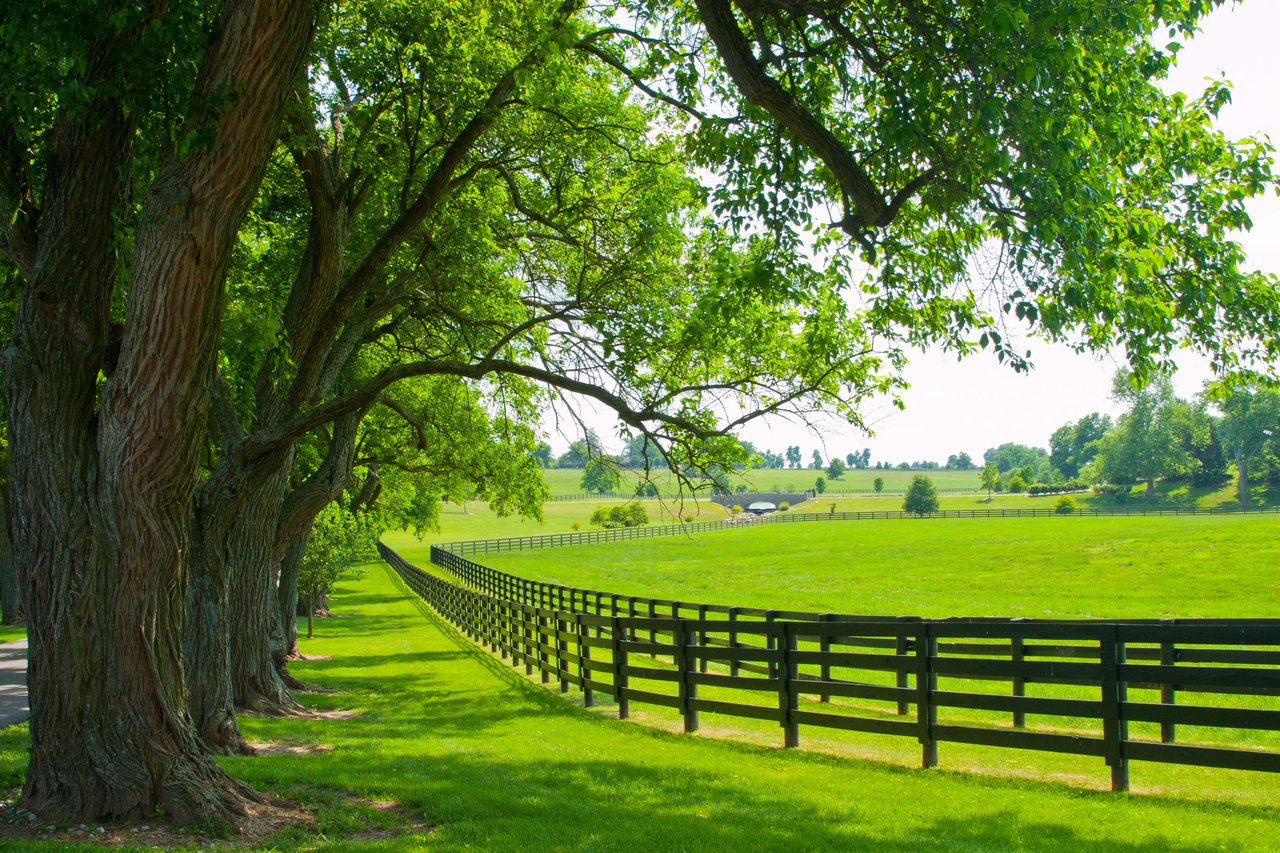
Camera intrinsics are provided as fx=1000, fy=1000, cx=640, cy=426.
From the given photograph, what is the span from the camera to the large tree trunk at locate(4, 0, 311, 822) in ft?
20.9

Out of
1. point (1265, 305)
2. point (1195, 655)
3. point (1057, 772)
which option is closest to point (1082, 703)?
point (1057, 772)

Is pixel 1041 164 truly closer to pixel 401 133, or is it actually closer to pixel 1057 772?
pixel 1057 772

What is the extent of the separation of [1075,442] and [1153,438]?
→ 64.6 m

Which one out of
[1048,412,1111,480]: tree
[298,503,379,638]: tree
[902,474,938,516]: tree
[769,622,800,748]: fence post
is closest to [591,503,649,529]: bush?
[902,474,938,516]: tree

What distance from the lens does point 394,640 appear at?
1105 inches

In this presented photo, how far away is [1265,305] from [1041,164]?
327 cm

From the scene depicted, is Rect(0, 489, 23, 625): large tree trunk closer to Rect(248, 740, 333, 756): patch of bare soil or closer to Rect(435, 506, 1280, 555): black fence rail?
Rect(248, 740, 333, 756): patch of bare soil

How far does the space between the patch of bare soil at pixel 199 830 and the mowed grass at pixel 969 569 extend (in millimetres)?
21152

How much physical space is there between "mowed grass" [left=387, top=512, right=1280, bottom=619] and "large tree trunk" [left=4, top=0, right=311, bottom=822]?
2194 centimetres

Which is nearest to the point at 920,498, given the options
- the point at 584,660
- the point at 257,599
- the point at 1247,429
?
the point at 1247,429

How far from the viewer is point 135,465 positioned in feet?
21.4

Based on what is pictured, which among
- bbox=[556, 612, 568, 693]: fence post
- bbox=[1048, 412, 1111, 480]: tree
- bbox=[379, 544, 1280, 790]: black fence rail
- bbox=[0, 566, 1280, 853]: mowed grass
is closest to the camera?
bbox=[0, 566, 1280, 853]: mowed grass

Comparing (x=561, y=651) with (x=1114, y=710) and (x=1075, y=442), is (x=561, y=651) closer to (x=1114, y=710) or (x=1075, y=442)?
(x=1114, y=710)

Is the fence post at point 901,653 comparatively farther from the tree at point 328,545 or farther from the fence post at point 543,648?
the tree at point 328,545
